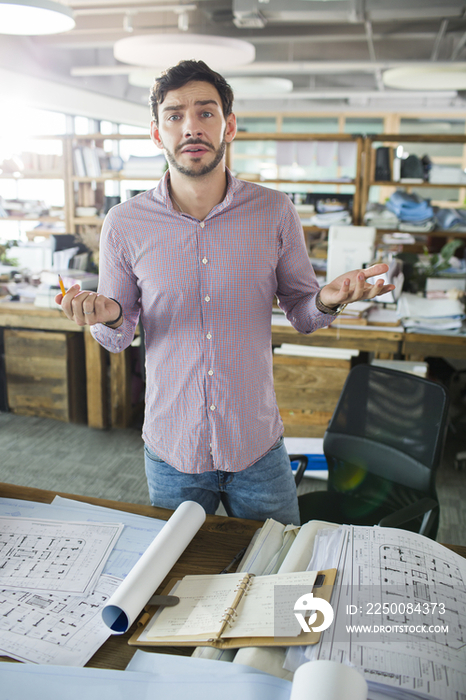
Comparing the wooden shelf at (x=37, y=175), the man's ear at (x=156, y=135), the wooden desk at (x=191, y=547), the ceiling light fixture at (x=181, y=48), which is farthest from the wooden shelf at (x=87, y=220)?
the wooden desk at (x=191, y=547)

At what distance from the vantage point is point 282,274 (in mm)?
1418

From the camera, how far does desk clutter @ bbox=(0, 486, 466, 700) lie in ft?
2.31

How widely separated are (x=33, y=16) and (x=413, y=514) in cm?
326

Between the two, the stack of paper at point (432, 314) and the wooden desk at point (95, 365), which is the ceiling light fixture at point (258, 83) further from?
the stack of paper at point (432, 314)

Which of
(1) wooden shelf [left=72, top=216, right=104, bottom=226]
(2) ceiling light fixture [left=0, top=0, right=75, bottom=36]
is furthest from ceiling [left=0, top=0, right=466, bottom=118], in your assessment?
(2) ceiling light fixture [left=0, top=0, right=75, bottom=36]

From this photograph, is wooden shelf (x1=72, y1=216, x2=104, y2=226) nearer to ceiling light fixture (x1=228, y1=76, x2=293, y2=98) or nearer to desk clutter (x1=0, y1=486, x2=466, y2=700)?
ceiling light fixture (x1=228, y1=76, x2=293, y2=98)

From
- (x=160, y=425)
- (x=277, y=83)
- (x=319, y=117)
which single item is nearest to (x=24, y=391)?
(x=160, y=425)

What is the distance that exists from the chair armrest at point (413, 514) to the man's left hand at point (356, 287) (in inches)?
23.1

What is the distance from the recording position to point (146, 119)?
11.6 meters

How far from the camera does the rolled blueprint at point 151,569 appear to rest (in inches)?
32.7

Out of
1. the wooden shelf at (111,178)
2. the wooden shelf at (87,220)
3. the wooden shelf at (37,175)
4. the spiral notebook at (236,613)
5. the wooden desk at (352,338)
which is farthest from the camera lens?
the wooden shelf at (37,175)

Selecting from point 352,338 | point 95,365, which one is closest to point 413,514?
point 352,338

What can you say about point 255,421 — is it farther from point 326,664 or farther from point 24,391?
point 24,391

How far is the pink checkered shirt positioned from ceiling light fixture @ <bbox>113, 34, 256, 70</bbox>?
3.34 meters
